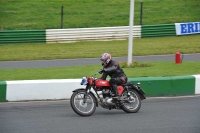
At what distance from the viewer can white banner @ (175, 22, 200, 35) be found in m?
30.6

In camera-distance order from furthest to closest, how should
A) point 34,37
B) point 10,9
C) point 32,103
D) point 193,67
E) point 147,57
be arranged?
point 10,9 < point 34,37 < point 147,57 < point 193,67 < point 32,103

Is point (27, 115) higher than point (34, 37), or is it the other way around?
point (34, 37)

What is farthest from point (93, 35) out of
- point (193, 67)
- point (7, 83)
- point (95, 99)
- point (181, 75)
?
point (95, 99)

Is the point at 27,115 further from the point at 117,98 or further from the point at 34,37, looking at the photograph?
the point at 34,37

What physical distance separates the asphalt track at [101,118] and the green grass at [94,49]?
11901mm

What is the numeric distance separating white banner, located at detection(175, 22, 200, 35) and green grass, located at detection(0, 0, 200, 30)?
235 centimetres

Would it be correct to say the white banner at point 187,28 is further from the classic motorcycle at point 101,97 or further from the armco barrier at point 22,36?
the classic motorcycle at point 101,97

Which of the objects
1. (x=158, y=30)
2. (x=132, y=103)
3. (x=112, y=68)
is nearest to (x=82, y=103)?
(x=112, y=68)

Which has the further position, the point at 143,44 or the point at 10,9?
the point at 10,9

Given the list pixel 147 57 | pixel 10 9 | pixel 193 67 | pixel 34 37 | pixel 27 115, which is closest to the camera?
pixel 27 115

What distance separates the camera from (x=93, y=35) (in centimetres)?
2922

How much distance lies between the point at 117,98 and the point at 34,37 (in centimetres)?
1686

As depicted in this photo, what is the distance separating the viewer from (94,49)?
2684cm

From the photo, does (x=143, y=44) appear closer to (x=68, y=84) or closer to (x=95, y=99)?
Result: (x=68, y=84)
